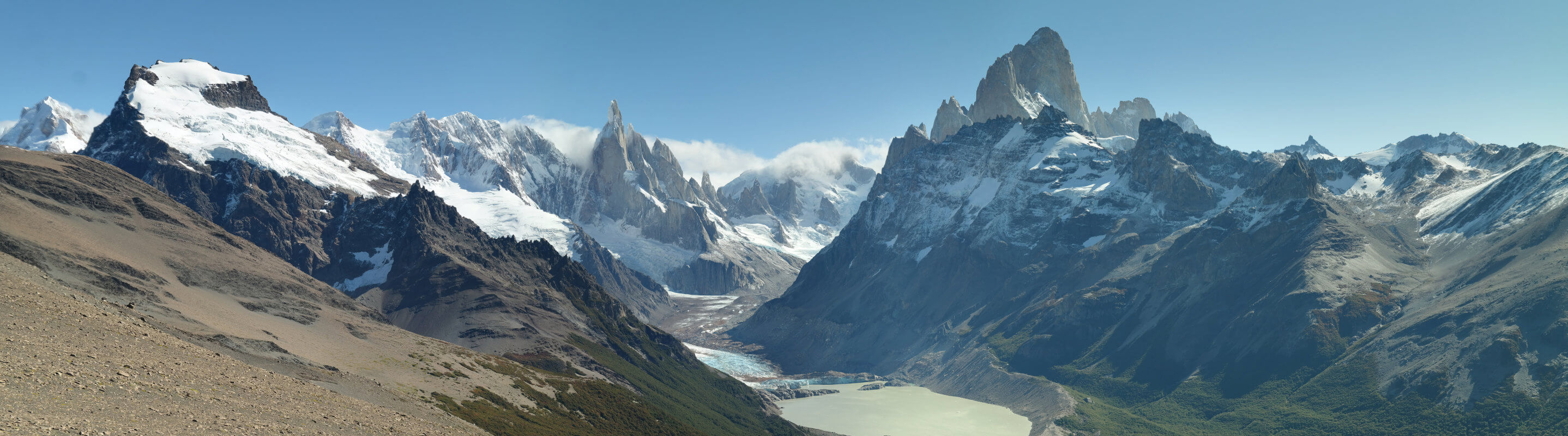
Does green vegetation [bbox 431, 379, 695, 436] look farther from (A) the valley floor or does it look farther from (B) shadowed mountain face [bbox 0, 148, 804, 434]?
(A) the valley floor

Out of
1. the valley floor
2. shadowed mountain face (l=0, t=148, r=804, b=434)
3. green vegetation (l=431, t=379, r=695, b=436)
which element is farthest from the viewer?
green vegetation (l=431, t=379, r=695, b=436)

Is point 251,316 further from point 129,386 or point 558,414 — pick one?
point 129,386

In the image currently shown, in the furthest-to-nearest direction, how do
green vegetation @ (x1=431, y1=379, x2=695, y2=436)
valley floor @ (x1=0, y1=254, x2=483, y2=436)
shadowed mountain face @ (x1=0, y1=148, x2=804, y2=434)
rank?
green vegetation @ (x1=431, y1=379, x2=695, y2=436), shadowed mountain face @ (x1=0, y1=148, x2=804, y2=434), valley floor @ (x1=0, y1=254, x2=483, y2=436)

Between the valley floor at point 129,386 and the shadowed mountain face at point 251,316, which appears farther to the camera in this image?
the shadowed mountain face at point 251,316

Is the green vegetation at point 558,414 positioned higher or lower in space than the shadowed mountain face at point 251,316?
lower

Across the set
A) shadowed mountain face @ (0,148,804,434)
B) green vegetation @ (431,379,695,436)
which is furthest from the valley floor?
green vegetation @ (431,379,695,436)

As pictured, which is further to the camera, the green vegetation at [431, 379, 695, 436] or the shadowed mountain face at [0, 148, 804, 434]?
the green vegetation at [431, 379, 695, 436]

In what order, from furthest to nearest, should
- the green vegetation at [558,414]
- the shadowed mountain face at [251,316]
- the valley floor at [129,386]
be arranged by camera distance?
the green vegetation at [558,414], the shadowed mountain face at [251,316], the valley floor at [129,386]

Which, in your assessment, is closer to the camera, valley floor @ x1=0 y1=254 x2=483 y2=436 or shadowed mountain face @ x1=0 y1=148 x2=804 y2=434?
valley floor @ x1=0 y1=254 x2=483 y2=436

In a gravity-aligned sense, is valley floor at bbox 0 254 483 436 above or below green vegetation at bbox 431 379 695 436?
above

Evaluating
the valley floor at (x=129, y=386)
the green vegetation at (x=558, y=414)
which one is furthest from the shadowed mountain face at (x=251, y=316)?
the valley floor at (x=129, y=386)

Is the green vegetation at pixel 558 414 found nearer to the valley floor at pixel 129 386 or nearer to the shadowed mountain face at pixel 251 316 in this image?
the shadowed mountain face at pixel 251 316

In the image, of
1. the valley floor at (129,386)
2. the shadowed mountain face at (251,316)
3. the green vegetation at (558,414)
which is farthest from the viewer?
the green vegetation at (558,414)
